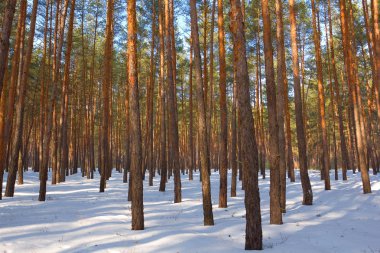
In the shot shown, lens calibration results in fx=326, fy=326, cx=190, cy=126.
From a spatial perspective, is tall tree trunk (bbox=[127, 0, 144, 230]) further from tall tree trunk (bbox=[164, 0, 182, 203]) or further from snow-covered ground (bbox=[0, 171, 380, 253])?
tall tree trunk (bbox=[164, 0, 182, 203])

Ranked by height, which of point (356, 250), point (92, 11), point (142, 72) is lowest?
point (356, 250)

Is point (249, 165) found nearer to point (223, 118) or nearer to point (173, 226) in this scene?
point (173, 226)

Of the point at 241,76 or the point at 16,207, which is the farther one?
the point at 16,207

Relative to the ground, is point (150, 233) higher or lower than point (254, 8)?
lower

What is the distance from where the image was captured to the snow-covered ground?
599cm

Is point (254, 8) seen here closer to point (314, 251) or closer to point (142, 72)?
point (142, 72)

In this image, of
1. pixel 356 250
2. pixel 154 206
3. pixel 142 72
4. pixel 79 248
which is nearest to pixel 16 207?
pixel 154 206

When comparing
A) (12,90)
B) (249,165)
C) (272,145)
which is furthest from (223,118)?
(12,90)

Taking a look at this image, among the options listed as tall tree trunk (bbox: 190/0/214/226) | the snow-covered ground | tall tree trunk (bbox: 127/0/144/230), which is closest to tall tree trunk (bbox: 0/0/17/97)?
tall tree trunk (bbox: 127/0/144/230)

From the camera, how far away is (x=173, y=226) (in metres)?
7.87

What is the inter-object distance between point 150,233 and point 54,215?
3.67 metres

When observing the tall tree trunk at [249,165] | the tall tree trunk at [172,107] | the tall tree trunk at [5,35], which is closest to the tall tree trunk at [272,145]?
the tall tree trunk at [249,165]

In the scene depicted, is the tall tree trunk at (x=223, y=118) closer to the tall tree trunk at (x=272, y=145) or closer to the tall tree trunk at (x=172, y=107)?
the tall tree trunk at (x=272, y=145)

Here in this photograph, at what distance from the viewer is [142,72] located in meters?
28.1
